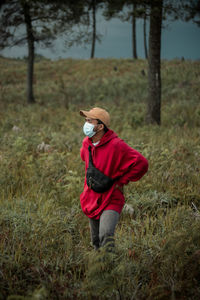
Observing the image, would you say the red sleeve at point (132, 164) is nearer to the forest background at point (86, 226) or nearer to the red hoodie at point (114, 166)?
the red hoodie at point (114, 166)

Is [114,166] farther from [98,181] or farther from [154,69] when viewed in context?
[154,69]

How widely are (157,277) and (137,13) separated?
7.94 metres

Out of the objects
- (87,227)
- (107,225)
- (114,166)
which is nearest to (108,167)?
(114,166)

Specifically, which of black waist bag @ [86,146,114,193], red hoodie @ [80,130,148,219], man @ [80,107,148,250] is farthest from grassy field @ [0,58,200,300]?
black waist bag @ [86,146,114,193]

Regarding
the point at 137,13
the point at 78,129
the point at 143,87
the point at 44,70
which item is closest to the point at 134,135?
the point at 78,129

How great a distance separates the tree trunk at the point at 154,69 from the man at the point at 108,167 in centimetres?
727

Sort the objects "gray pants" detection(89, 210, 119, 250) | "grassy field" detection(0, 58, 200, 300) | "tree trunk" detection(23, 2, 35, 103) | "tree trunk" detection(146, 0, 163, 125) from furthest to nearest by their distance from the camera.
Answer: "tree trunk" detection(23, 2, 35, 103) < "tree trunk" detection(146, 0, 163, 125) < "gray pants" detection(89, 210, 119, 250) < "grassy field" detection(0, 58, 200, 300)

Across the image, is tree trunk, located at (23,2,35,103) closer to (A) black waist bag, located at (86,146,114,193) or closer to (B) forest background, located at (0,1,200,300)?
(B) forest background, located at (0,1,200,300)

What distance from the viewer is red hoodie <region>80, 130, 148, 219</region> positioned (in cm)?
257

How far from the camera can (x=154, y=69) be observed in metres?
9.48

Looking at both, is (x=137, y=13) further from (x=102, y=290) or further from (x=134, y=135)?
(x=102, y=290)

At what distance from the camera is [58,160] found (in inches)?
215

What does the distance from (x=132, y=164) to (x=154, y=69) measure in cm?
777

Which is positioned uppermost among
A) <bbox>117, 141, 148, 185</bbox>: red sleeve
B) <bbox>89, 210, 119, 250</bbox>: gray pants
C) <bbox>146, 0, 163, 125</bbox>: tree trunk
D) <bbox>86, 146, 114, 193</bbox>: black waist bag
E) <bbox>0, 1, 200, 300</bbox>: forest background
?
<bbox>146, 0, 163, 125</bbox>: tree trunk
